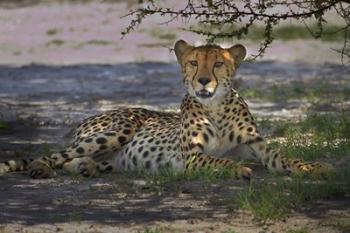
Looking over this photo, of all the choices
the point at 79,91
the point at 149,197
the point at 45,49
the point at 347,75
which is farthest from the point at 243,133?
the point at 45,49

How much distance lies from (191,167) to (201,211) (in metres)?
1.07

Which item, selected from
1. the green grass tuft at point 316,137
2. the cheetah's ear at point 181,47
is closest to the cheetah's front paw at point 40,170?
the cheetah's ear at point 181,47

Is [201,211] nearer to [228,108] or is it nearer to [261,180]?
[261,180]

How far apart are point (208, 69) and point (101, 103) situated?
5.40 meters

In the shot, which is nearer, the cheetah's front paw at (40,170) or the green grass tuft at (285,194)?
the green grass tuft at (285,194)

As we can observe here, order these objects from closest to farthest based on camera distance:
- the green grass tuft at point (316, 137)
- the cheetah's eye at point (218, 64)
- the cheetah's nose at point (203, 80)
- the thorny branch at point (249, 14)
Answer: the thorny branch at point (249, 14) → the cheetah's nose at point (203, 80) → the cheetah's eye at point (218, 64) → the green grass tuft at point (316, 137)

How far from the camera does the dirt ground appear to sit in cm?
643

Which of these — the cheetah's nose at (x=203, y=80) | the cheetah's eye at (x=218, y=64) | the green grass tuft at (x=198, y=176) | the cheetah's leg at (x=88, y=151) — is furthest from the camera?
the cheetah's leg at (x=88, y=151)

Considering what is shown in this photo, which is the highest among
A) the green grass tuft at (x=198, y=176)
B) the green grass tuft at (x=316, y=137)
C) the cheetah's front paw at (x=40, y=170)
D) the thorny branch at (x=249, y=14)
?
the thorny branch at (x=249, y=14)

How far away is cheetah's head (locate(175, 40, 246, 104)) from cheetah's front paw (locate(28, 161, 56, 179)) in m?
1.21

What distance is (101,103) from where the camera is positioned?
13.1m

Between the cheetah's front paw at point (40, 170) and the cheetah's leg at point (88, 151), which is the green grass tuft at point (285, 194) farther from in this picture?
the cheetah's front paw at point (40, 170)

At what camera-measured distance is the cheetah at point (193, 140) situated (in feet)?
25.7

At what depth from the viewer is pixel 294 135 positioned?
9.76 m
